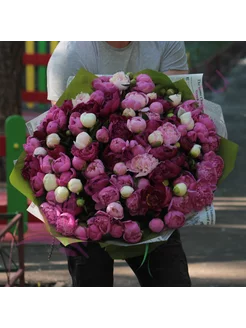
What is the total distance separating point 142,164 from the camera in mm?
2684

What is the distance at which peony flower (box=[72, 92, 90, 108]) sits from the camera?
2.85m

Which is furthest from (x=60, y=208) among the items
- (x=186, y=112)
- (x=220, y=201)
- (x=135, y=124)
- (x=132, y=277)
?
(x=220, y=201)

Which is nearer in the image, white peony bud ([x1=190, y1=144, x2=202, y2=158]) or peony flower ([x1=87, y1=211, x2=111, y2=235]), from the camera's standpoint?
peony flower ([x1=87, y1=211, x2=111, y2=235])

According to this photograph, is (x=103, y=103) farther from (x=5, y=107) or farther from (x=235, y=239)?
(x=5, y=107)

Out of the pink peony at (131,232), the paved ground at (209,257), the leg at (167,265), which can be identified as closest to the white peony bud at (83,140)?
the pink peony at (131,232)

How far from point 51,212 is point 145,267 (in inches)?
18.3

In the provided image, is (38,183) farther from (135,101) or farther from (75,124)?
(135,101)

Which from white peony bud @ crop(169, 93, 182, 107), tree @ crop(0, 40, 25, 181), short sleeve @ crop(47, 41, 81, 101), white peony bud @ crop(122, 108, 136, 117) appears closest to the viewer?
white peony bud @ crop(122, 108, 136, 117)

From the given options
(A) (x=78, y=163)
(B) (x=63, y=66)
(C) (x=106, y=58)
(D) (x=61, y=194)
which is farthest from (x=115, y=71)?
(D) (x=61, y=194)

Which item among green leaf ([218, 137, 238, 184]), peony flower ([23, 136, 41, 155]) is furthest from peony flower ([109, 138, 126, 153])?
green leaf ([218, 137, 238, 184])

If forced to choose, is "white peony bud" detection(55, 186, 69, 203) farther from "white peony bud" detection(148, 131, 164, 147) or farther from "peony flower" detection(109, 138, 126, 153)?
"white peony bud" detection(148, 131, 164, 147)

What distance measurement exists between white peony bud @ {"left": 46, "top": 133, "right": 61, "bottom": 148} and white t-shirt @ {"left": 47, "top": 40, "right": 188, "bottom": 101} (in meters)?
0.31

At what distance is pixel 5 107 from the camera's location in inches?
355

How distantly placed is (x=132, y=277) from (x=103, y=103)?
3.90 meters
